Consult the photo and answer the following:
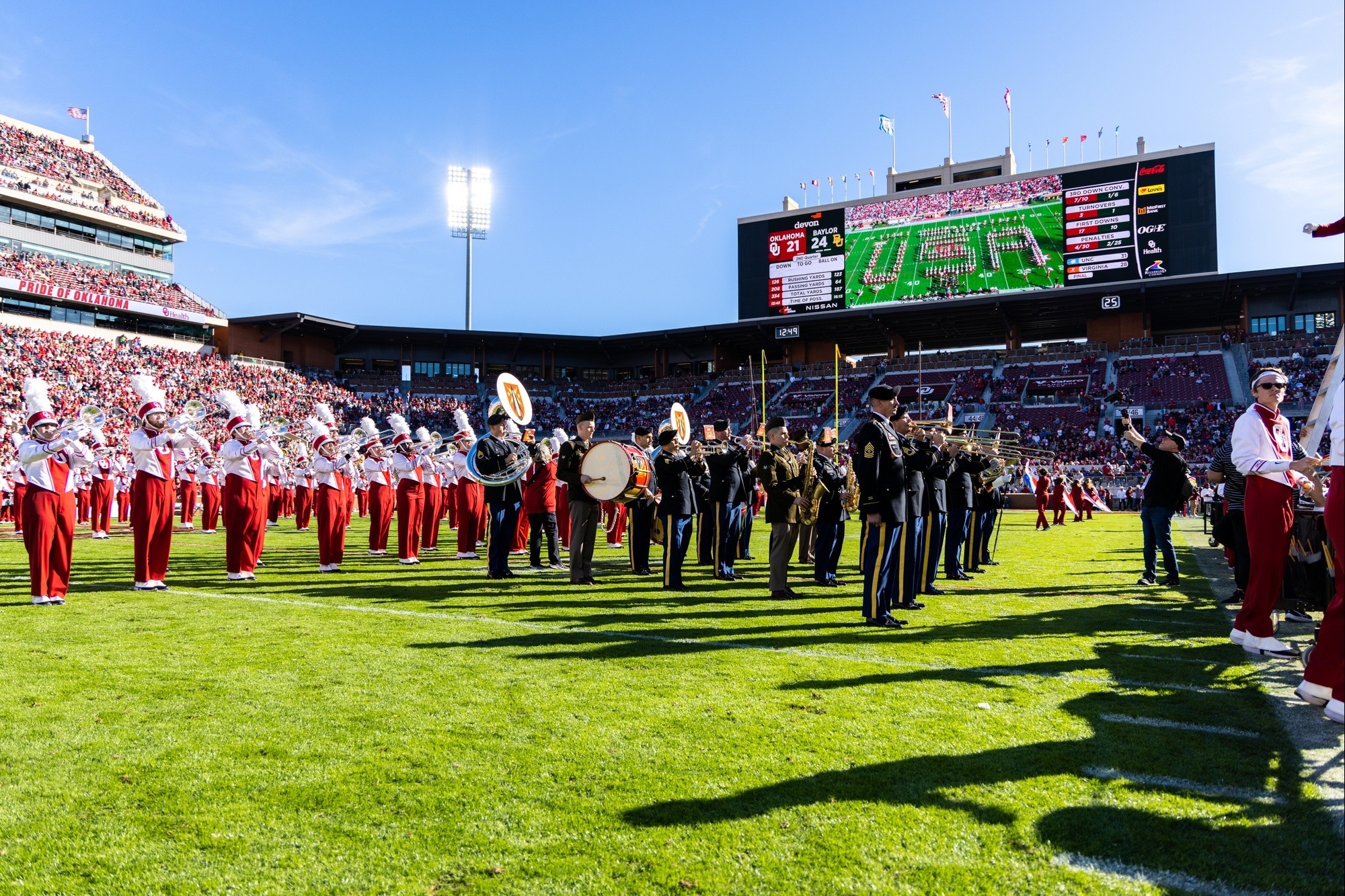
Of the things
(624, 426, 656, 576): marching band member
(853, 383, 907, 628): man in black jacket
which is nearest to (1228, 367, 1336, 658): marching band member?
(853, 383, 907, 628): man in black jacket

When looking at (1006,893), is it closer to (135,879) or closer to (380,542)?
(135,879)

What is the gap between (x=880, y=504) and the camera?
7.19m

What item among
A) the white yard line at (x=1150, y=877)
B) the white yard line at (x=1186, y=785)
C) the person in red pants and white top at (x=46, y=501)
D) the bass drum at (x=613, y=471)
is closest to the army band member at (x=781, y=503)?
the bass drum at (x=613, y=471)

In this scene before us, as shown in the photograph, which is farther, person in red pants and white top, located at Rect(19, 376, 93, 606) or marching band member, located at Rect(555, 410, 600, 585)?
marching band member, located at Rect(555, 410, 600, 585)

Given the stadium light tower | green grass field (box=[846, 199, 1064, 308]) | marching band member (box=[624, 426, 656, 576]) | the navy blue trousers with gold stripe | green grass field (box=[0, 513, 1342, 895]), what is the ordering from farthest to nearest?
the stadium light tower < green grass field (box=[846, 199, 1064, 308]) < marching band member (box=[624, 426, 656, 576]) < the navy blue trousers with gold stripe < green grass field (box=[0, 513, 1342, 895])

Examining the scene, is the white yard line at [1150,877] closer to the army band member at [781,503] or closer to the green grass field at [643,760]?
the green grass field at [643,760]

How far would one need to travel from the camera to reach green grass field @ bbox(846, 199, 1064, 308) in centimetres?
3956

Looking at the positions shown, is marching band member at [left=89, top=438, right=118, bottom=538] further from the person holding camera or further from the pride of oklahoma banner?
the pride of oklahoma banner

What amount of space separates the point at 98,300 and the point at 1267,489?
52969 millimetres

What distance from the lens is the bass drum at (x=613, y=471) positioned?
375 inches

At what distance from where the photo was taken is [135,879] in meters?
2.68

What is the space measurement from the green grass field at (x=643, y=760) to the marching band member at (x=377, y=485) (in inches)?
235

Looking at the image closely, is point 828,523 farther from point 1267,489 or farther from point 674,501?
point 1267,489

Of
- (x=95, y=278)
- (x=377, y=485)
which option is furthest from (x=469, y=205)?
(x=377, y=485)
